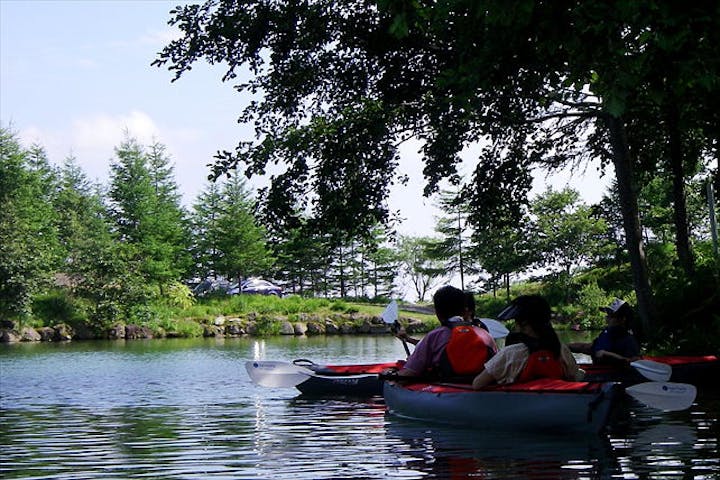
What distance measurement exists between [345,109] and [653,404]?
8.64 meters

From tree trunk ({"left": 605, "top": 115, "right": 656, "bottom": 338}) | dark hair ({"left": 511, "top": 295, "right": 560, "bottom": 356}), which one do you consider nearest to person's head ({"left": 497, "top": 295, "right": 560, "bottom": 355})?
dark hair ({"left": 511, "top": 295, "right": 560, "bottom": 356})

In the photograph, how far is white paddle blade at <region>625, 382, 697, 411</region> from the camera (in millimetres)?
8938

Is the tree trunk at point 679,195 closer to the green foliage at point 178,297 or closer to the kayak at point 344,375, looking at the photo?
the kayak at point 344,375

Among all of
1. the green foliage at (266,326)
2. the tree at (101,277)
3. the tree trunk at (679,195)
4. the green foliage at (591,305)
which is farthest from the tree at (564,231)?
the tree trunk at (679,195)

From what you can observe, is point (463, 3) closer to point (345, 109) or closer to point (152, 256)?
point (345, 109)

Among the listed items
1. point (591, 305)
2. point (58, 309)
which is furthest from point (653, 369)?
point (58, 309)

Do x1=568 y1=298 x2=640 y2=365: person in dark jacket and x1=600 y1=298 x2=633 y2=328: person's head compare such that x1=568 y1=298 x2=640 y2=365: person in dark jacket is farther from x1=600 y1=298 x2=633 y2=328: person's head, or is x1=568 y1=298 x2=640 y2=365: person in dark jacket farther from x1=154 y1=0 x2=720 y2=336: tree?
x1=154 y1=0 x2=720 y2=336: tree

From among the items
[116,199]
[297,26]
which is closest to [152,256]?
[116,199]

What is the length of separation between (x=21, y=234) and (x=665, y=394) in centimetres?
4093

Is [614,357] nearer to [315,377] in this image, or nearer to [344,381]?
[344,381]

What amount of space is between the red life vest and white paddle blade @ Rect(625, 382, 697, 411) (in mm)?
1254

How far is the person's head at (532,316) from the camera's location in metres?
7.55

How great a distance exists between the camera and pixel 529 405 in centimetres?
801

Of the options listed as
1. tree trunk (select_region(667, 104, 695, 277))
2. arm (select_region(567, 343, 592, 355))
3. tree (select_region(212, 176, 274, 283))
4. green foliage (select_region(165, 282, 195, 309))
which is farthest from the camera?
tree (select_region(212, 176, 274, 283))
